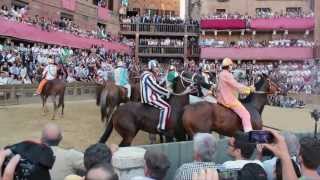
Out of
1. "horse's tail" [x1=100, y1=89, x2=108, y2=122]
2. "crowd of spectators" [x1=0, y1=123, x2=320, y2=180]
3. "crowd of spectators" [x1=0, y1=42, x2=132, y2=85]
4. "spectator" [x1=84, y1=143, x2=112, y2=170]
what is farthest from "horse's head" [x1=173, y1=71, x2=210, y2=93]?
"crowd of spectators" [x1=0, y1=42, x2=132, y2=85]

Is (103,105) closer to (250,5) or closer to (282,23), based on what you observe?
(282,23)

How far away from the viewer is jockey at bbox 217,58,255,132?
1191 cm

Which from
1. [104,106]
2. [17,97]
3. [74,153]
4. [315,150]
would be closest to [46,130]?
[74,153]

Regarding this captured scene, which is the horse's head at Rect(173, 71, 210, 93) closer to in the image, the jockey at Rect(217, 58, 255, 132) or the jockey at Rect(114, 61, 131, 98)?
the jockey at Rect(217, 58, 255, 132)

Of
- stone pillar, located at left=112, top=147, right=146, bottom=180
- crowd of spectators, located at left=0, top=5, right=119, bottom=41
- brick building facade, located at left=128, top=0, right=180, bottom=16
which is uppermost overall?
brick building facade, located at left=128, top=0, right=180, bottom=16

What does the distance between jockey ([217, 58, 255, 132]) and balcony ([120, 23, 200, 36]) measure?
42904mm

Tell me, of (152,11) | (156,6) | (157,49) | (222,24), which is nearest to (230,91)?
(157,49)

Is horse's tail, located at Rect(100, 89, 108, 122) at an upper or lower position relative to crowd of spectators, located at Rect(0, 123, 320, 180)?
lower

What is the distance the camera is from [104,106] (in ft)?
56.3

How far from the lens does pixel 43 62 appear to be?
102ft

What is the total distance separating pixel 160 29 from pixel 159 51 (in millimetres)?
2092

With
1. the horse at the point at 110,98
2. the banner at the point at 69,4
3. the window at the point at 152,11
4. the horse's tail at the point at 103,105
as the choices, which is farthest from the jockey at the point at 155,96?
the window at the point at 152,11

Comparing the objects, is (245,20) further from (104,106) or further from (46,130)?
(46,130)

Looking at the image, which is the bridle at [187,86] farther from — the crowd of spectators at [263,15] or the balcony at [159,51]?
the crowd of spectators at [263,15]
